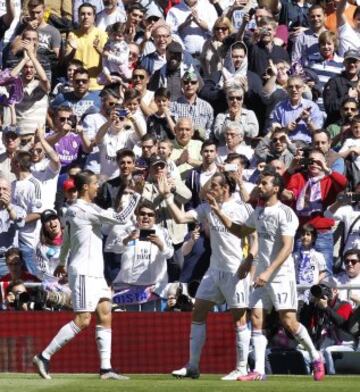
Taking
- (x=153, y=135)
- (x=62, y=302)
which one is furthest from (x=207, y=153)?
(x=62, y=302)

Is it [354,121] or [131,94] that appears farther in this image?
[131,94]

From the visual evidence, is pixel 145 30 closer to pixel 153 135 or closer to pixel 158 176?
pixel 153 135

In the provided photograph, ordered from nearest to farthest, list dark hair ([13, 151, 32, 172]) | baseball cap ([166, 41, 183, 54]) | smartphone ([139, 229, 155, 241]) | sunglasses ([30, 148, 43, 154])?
smartphone ([139, 229, 155, 241]), dark hair ([13, 151, 32, 172]), sunglasses ([30, 148, 43, 154]), baseball cap ([166, 41, 183, 54])

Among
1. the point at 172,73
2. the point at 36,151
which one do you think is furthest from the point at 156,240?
the point at 172,73

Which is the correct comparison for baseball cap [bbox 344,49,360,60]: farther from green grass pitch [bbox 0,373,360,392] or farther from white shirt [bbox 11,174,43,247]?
green grass pitch [bbox 0,373,360,392]

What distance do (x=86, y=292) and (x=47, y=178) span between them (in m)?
5.38

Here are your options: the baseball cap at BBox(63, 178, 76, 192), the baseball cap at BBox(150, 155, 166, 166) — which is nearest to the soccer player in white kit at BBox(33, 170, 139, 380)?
the baseball cap at BBox(150, 155, 166, 166)

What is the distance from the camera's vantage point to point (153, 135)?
21.6 meters

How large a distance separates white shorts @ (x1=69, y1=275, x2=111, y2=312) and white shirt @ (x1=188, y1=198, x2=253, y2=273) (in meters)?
1.23

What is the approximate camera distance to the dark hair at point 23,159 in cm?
2137

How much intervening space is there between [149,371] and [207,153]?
318 cm

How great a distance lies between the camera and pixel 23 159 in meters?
21.3

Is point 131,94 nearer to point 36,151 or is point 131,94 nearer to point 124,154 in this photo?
point 36,151

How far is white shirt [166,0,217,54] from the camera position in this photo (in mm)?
24719
